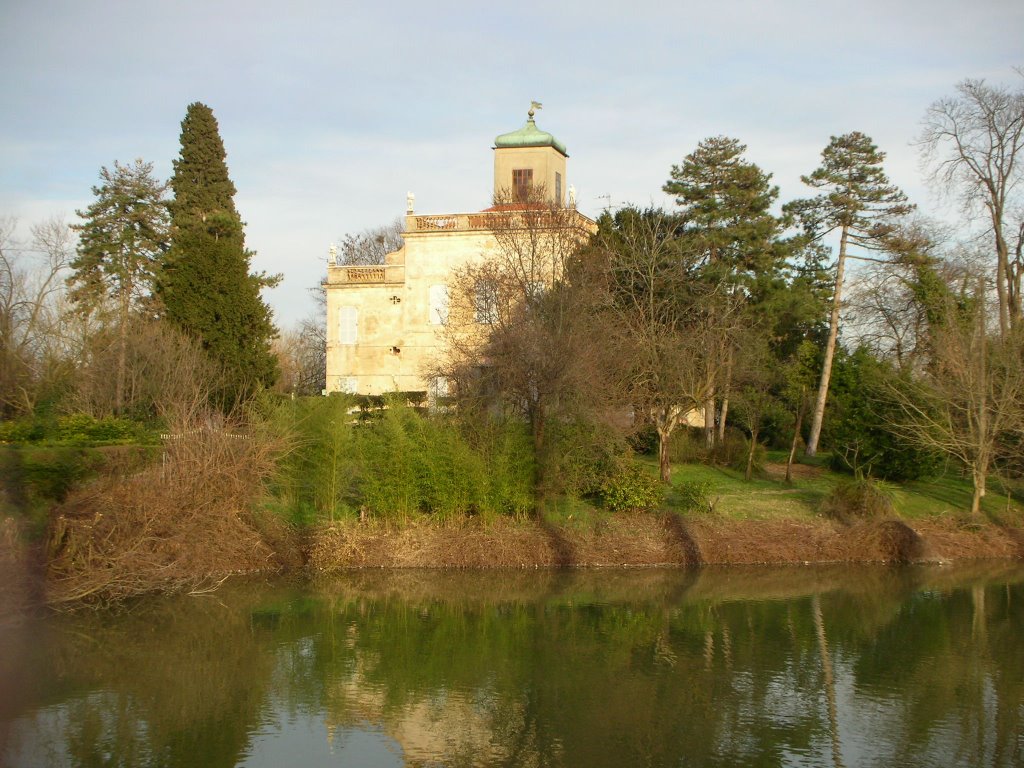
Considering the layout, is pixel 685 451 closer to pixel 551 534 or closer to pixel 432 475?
pixel 551 534

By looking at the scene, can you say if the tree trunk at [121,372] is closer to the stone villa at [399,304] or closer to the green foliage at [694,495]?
the stone villa at [399,304]

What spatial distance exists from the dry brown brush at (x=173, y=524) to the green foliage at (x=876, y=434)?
50.5 feet

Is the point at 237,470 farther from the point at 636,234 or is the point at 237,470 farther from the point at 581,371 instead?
the point at 636,234

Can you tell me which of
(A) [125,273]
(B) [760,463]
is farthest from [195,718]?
(A) [125,273]

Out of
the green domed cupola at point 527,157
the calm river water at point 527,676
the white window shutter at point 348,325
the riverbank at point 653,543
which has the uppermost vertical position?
the green domed cupola at point 527,157

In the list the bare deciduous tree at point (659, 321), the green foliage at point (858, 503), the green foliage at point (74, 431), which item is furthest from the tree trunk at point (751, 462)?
the green foliage at point (74, 431)

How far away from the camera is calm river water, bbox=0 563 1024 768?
10828 mm

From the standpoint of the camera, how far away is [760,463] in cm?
2938

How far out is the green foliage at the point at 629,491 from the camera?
2394 centimetres

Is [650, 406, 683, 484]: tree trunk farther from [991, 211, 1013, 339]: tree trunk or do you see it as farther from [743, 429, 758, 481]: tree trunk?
[991, 211, 1013, 339]: tree trunk

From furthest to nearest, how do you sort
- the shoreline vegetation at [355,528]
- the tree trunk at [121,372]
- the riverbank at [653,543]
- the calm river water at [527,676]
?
the tree trunk at [121,372], the riverbank at [653,543], the shoreline vegetation at [355,528], the calm river water at [527,676]

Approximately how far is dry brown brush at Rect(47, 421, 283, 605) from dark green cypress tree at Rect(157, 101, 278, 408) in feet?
28.3

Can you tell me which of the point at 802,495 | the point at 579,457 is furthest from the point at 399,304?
the point at 802,495

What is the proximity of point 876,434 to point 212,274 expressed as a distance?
20.2m
